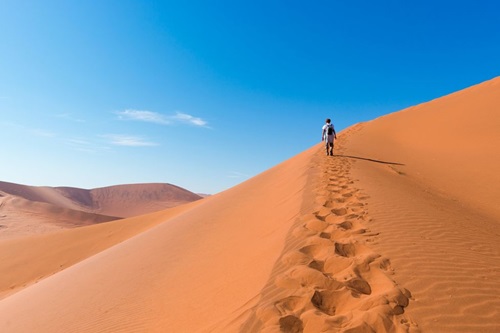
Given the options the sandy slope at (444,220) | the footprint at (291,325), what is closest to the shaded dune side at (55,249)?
the sandy slope at (444,220)

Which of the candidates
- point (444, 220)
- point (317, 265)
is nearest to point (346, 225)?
point (317, 265)

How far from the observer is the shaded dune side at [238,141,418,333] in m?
2.67

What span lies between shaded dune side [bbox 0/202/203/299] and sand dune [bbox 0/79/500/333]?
747 centimetres

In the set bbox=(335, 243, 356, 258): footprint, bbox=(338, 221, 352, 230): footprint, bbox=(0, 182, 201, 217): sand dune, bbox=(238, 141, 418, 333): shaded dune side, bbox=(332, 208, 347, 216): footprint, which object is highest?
bbox=(0, 182, 201, 217): sand dune

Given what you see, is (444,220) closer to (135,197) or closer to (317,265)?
(317,265)

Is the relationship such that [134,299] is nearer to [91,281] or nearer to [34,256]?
[91,281]

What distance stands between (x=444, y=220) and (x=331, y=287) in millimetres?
3281

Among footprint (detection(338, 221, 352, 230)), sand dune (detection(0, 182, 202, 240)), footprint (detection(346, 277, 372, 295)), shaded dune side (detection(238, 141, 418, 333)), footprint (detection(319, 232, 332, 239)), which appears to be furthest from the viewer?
sand dune (detection(0, 182, 202, 240))

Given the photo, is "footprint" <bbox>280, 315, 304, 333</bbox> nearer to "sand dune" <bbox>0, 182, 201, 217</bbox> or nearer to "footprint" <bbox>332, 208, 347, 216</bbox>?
"footprint" <bbox>332, 208, 347, 216</bbox>

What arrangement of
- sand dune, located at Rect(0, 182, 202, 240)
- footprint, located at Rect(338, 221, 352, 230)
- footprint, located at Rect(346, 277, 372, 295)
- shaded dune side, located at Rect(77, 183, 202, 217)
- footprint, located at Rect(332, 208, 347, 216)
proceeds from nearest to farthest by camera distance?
footprint, located at Rect(346, 277, 372, 295), footprint, located at Rect(338, 221, 352, 230), footprint, located at Rect(332, 208, 347, 216), sand dune, located at Rect(0, 182, 202, 240), shaded dune side, located at Rect(77, 183, 202, 217)

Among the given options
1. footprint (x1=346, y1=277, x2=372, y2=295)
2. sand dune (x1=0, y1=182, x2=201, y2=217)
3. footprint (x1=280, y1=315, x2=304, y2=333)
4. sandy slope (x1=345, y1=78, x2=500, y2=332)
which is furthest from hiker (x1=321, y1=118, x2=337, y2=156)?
sand dune (x1=0, y1=182, x2=201, y2=217)

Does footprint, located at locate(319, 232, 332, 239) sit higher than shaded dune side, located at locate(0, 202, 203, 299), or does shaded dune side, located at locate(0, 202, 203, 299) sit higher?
footprint, located at locate(319, 232, 332, 239)

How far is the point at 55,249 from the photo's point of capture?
16.7 metres

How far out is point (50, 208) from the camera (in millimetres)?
37125
